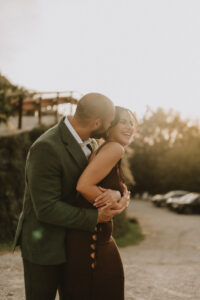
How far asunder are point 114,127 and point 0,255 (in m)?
7.17

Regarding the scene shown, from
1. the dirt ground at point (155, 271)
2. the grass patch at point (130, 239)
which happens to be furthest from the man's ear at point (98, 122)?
the grass patch at point (130, 239)

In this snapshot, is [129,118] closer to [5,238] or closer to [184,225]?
[5,238]

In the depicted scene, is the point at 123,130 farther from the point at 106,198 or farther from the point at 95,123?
the point at 106,198

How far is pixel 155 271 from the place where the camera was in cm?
776

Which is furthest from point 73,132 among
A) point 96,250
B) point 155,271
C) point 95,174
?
point 155,271

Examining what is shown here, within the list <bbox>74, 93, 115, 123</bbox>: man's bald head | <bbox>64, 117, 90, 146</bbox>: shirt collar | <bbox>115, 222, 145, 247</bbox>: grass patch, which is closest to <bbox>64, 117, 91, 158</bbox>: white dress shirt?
<bbox>64, 117, 90, 146</bbox>: shirt collar

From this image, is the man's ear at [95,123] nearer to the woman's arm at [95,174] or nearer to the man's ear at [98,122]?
the man's ear at [98,122]

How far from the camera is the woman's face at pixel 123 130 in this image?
2531 millimetres

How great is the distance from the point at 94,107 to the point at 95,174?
0.39 metres

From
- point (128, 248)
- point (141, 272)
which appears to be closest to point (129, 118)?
point (141, 272)

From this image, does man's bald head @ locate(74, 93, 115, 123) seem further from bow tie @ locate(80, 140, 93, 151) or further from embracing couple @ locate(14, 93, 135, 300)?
bow tie @ locate(80, 140, 93, 151)

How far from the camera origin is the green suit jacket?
82.7 inches

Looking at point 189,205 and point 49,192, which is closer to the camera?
point 49,192

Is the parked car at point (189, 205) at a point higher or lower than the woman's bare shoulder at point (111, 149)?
lower
